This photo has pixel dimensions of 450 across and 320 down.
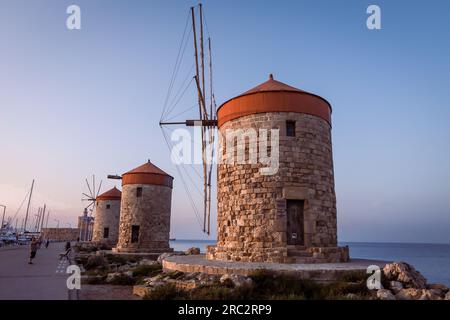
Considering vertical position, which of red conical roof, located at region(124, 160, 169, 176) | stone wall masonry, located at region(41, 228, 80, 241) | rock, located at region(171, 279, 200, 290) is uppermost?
red conical roof, located at region(124, 160, 169, 176)

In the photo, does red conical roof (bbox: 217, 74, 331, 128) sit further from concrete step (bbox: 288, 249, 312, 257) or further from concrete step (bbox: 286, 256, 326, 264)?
concrete step (bbox: 286, 256, 326, 264)

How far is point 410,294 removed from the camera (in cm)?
799

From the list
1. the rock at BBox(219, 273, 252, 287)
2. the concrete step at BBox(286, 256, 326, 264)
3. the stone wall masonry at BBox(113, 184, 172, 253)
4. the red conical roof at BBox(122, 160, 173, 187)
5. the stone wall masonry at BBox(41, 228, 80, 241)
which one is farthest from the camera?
the stone wall masonry at BBox(41, 228, 80, 241)

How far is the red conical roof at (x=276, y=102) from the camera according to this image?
12477 mm

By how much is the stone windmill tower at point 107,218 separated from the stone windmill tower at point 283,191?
72.1ft

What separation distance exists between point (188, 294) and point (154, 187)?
17317 millimetres

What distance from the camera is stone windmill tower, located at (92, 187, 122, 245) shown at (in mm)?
32188

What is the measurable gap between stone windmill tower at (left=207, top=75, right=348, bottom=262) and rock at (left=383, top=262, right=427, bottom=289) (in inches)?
94.6

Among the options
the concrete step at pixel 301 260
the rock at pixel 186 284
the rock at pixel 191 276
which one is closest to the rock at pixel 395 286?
the concrete step at pixel 301 260

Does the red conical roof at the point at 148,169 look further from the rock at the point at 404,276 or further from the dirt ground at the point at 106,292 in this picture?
the rock at the point at 404,276

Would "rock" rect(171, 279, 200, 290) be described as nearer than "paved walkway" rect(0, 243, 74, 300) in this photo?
No

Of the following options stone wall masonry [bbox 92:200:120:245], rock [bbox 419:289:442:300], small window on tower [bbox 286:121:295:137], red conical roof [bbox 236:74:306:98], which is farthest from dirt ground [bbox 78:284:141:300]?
stone wall masonry [bbox 92:200:120:245]

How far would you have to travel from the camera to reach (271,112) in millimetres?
12477

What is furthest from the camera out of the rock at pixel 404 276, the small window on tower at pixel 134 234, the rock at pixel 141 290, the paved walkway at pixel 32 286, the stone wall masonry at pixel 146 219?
the small window on tower at pixel 134 234
